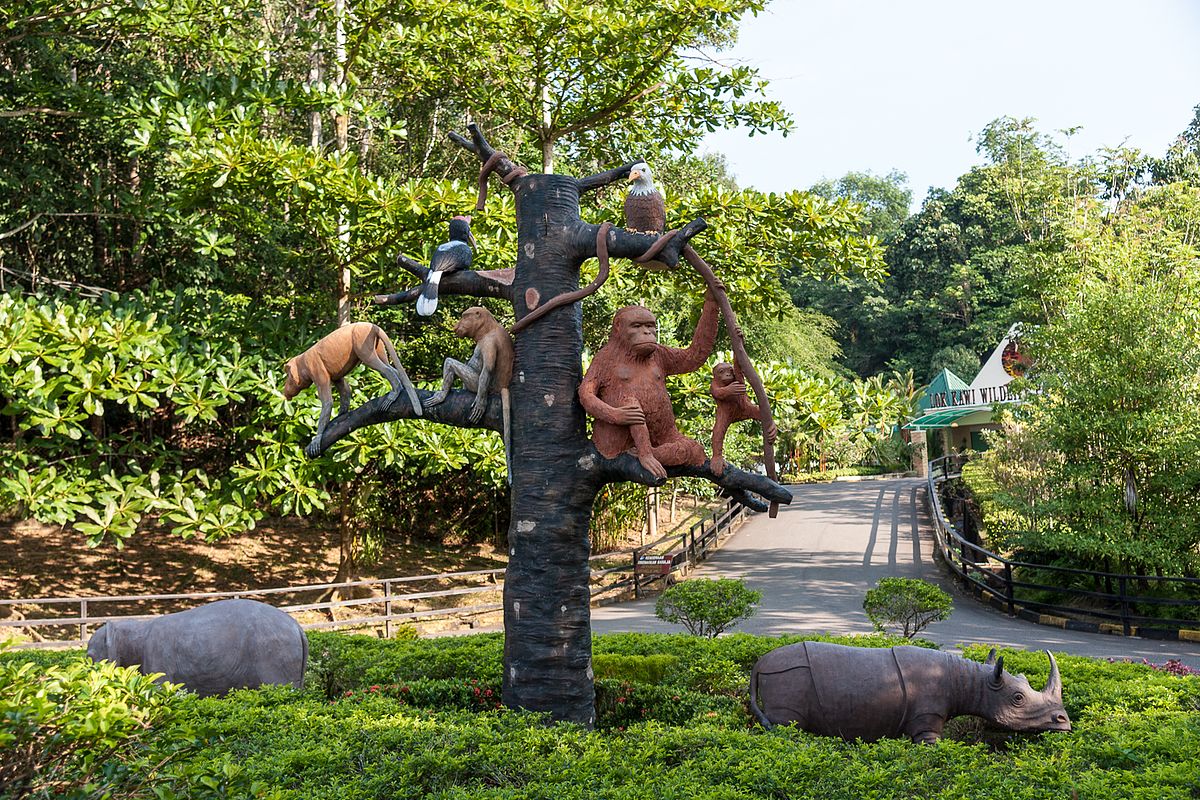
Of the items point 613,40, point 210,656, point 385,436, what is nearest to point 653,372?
point 210,656

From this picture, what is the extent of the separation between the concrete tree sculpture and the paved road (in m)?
8.93

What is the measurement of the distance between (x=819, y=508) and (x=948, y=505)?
4408 millimetres

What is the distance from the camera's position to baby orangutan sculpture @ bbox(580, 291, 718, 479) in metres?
5.91

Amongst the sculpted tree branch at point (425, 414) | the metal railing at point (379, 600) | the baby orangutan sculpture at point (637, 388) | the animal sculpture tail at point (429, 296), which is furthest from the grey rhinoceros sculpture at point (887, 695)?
the metal railing at point (379, 600)

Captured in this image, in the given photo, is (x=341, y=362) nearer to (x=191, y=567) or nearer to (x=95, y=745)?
(x=95, y=745)

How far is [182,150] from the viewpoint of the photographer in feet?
36.6

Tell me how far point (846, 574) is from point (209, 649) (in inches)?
618

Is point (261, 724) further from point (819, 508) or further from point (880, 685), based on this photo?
point (819, 508)

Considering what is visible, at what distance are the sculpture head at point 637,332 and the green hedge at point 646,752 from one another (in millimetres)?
2452

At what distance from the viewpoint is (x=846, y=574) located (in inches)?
791

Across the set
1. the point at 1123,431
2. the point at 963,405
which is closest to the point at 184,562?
the point at 1123,431

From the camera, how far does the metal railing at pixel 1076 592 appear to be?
13.9m

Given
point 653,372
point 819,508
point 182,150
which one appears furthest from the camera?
point 819,508

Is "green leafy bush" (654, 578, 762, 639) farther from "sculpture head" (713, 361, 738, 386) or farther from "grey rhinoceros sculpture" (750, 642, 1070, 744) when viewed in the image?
"sculpture head" (713, 361, 738, 386)
